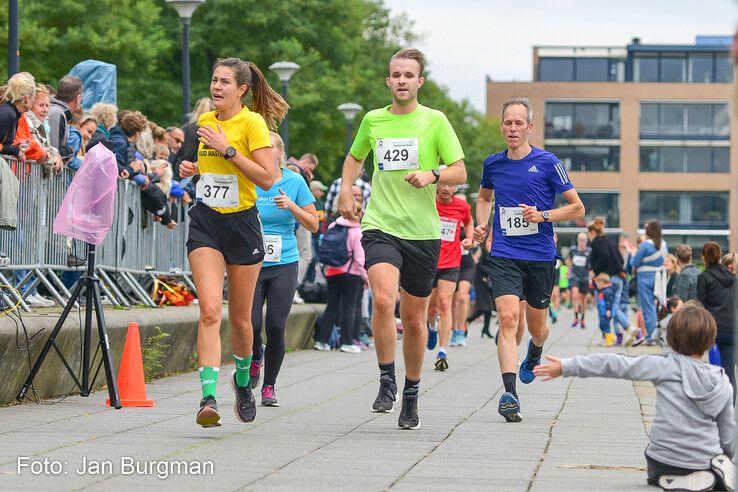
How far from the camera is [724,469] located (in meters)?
6.38

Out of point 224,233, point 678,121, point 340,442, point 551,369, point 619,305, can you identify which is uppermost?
point 678,121

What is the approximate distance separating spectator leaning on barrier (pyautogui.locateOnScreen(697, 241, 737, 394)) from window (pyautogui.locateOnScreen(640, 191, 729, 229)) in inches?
3733

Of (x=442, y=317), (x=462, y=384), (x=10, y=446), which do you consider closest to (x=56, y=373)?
(x=10, y=446)

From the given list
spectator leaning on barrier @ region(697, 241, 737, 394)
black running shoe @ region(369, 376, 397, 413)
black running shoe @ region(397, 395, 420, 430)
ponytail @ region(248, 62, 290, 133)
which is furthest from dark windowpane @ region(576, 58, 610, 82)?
black running shoe @ region(397, 395, 420, 430)

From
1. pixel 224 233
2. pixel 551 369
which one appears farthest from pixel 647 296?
pixel 551 369

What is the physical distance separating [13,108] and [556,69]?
333 ft

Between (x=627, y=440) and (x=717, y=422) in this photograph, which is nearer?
(x=717, y=422)

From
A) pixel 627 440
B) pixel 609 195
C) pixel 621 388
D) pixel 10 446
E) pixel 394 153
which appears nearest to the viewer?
pixel 10 446

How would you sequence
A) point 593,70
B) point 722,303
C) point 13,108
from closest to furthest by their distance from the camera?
point 13,108
point 722,303
point 593,70

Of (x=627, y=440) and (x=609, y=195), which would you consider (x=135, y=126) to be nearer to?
(x=627, y=440)

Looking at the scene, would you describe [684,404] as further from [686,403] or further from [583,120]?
[583,120]

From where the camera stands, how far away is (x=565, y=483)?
6.77 metres

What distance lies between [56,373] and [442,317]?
258 inches

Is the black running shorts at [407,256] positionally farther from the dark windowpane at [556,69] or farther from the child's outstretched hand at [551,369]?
the dark windowpane at [556,69]
